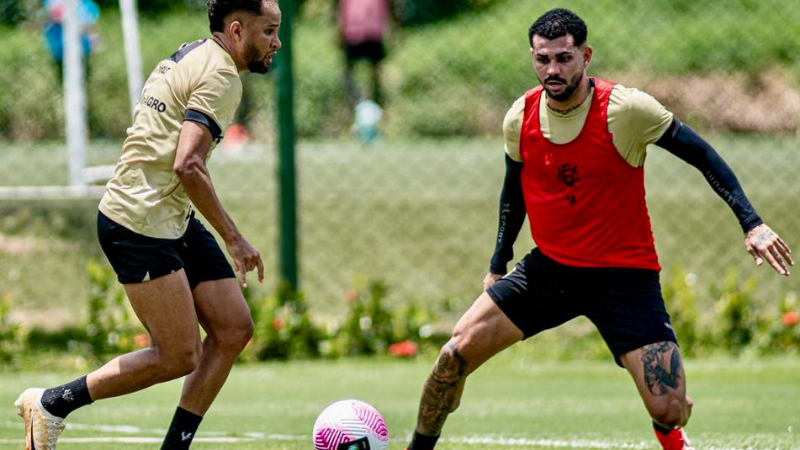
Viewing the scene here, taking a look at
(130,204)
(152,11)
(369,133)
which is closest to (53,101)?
(152,11)

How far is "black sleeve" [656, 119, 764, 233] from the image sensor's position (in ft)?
19.4

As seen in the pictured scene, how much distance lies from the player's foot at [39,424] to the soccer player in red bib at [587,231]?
1.64 meters

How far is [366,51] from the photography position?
14344 mm

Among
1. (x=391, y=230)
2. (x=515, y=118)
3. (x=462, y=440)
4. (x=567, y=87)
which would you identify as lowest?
(x=462, y=440)

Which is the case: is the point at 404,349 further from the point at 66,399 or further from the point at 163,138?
the point at 163,138

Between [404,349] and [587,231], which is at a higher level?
[587,231]

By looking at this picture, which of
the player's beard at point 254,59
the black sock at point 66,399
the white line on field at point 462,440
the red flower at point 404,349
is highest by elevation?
the player's beard at point 254,59

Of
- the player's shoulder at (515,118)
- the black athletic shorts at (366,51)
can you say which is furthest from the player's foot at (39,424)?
the black athletic shorts at (366,51)

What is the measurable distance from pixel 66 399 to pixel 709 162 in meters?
3.01

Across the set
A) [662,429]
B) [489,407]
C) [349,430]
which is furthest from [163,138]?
[489,407]

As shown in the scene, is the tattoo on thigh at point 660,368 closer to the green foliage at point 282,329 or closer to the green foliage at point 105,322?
the green foliage at point 282,329

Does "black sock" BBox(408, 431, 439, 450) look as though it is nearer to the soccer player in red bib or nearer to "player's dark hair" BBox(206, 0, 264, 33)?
the soccer player in red bib

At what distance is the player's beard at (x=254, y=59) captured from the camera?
236 inches

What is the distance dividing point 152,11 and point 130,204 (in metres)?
9.02
